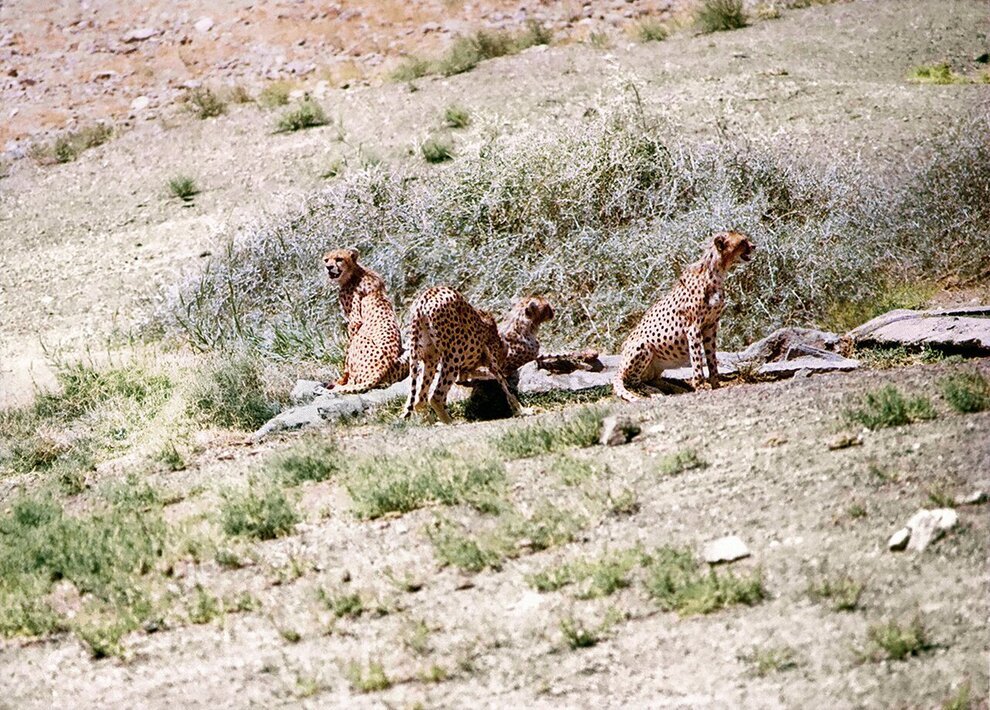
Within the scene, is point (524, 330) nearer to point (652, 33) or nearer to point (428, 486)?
point (428, 486)

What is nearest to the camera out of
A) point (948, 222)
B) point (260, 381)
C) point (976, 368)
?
point (976, 368)

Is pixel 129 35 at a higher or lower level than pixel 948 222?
higher

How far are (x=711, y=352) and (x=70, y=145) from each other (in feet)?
44.5

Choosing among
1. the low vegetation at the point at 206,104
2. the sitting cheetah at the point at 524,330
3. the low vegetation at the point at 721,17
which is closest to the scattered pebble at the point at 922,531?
the sitting cheetah at the point at 524,330

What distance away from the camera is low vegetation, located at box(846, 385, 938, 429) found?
25.9 feet

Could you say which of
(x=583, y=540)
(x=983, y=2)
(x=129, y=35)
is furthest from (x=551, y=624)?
(x=129, y=35)

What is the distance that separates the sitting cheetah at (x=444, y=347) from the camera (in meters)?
10.2

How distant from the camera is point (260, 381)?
37.7 ft

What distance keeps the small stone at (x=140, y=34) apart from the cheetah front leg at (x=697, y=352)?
17.4 meters

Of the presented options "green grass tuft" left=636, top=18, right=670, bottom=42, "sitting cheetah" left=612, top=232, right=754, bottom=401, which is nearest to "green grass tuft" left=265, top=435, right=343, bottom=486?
"sitting cheetah" left=612, top=232, right=754, bottom=401

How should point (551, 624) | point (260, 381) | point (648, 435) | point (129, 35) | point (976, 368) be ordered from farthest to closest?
point (129, 35)
point (260, 381)
point (976, 368)
point (648, 435)
point (551, 624)

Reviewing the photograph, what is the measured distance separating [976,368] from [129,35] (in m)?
19.6

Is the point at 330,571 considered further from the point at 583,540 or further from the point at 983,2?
the point at 983,2

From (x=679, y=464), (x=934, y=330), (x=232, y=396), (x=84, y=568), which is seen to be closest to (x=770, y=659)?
(x=679, y=464)
